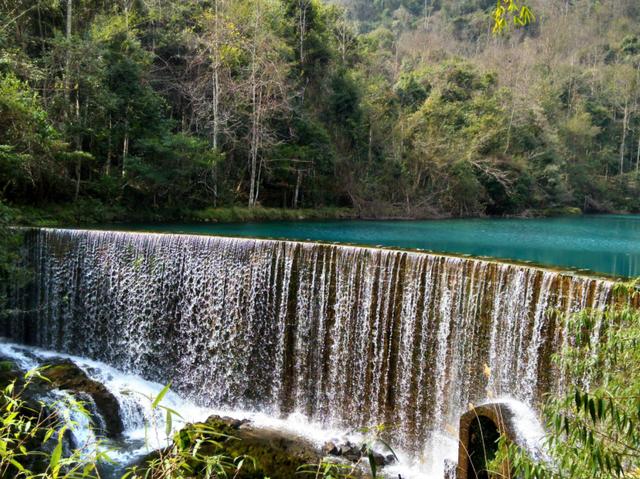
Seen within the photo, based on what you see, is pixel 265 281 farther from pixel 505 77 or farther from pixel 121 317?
pixel 505 77

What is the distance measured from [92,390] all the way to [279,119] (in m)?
13.1

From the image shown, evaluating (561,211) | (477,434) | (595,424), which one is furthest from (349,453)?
(561,211)

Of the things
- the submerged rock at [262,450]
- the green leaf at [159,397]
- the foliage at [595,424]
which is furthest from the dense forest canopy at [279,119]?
the foliage at [595,424]

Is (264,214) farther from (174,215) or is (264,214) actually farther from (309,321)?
(309,321)

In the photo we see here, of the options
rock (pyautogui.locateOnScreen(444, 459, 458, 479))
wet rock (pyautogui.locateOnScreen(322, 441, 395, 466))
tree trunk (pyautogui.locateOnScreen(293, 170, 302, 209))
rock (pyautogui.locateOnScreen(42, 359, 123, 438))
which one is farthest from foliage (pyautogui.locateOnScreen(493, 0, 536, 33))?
tree trunk (pyautogui.locateOnScreen(293, 170, 302, 209))

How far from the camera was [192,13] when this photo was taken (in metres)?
18.9

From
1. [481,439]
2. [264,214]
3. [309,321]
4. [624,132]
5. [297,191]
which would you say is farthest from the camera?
[624,132]

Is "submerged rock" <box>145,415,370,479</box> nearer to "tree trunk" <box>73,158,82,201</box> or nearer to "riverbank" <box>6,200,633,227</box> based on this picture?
"riverbank" <box>6,200,633,227</box>

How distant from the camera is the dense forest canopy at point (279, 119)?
497 inches

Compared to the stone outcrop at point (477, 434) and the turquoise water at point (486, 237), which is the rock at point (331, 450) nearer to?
the stone outcrop at point (477, 434)

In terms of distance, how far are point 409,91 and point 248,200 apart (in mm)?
11995

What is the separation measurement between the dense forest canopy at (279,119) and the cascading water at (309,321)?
8.54 ft

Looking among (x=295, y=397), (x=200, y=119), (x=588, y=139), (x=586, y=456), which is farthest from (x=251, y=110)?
(x=588, y=139)

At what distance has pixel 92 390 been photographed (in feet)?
23.7
